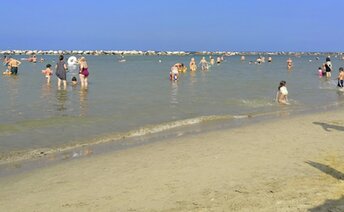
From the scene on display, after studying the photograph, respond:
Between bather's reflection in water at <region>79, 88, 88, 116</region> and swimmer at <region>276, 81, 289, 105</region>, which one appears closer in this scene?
bather's reflection in water at <region>79, 88, 88, 116</region>

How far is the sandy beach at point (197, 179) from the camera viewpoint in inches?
201

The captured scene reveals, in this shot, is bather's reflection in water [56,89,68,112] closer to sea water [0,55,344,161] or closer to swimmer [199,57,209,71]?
sea water [0,55,344,161]

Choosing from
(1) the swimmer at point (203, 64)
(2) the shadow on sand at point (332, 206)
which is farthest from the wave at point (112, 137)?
(1) the swimmer at point (203, 64)

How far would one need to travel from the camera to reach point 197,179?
610 centimetres

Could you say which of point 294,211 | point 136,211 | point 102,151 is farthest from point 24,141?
point 294,211

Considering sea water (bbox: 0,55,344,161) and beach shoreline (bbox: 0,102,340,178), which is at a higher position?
sea water (bbox: 0,55,344,161)

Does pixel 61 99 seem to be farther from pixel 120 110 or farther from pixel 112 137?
pixel 112 137

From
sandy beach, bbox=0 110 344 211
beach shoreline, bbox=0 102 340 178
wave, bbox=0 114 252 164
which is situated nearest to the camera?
sandy beach, bbox=0 110 344 211

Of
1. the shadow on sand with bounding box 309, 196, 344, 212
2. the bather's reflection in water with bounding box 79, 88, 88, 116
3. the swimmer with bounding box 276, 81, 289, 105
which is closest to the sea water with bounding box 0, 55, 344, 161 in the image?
the bather's reflection in water with bounding box 79, 88, 88, 116

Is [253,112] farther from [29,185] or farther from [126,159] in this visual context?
[29,185]

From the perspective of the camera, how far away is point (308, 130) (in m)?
10.2

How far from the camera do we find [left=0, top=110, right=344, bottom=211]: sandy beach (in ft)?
16.7

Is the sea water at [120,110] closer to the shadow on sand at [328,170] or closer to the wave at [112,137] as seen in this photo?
the wave at [112,137]

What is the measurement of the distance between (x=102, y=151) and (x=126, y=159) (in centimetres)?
102
